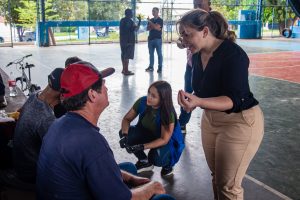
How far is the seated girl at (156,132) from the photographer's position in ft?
12.4

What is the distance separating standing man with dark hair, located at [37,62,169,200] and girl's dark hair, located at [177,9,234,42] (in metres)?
0.77

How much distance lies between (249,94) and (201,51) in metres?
0.44

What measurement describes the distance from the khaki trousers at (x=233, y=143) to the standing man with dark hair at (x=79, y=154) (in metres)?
0.94

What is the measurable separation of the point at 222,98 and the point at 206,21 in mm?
497

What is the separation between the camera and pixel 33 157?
8.23 feet

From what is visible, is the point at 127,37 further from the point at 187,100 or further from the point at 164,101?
the point at 187,100

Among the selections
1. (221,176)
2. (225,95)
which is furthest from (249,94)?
(221,176)

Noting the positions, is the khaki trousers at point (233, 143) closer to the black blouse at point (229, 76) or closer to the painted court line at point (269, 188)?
the black blouse at point (229, 76)

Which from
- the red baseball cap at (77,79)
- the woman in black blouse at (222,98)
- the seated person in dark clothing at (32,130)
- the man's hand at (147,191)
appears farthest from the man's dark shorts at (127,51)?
the red baseball cap at (77,79)

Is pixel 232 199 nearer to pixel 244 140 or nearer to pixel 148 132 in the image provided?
pixel 244 140

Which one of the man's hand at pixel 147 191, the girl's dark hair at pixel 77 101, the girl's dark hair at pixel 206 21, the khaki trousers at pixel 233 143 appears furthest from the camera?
the khaki trousers at pixel 233 143

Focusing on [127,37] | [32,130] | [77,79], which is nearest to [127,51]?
[127,37]

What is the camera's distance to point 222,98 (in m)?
2.21

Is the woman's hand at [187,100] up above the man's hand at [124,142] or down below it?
above
